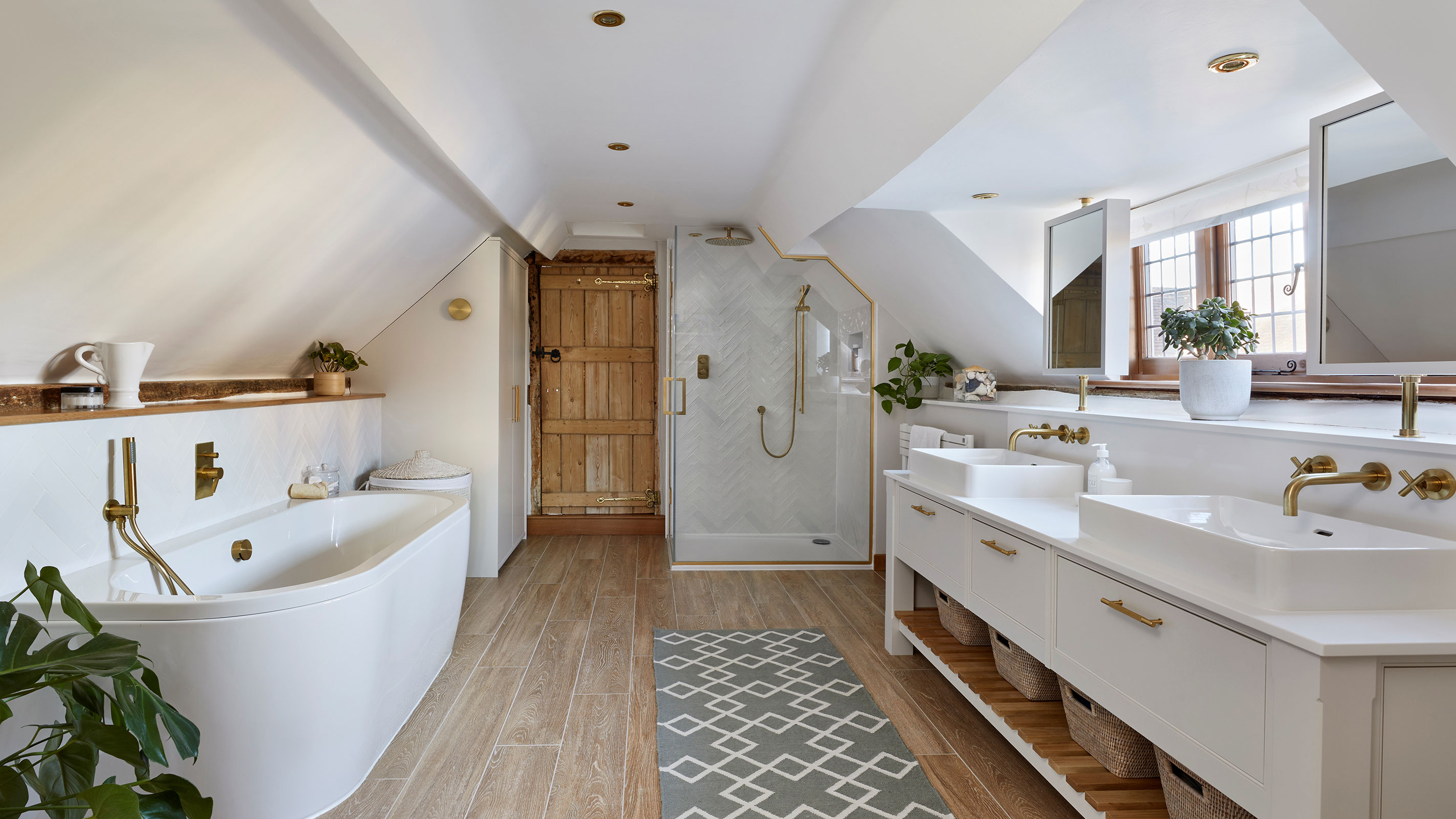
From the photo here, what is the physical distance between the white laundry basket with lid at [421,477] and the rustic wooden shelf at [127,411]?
599mm

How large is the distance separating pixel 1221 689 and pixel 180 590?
2673 mm

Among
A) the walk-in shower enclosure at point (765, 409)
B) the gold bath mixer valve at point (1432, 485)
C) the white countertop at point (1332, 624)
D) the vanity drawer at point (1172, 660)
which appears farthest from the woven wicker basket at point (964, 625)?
the walk-in shower enclosure at point (765, 409)

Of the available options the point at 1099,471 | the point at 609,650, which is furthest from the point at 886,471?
the point at 609,650

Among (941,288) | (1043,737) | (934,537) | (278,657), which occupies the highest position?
(941,288)

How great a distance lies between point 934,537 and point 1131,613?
3.83ft

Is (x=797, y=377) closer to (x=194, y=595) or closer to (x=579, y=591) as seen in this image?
(x=579, y=591)

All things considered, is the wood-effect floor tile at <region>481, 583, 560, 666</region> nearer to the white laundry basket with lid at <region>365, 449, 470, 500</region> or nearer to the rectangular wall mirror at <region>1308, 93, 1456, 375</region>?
the white laundry basket with lid at <region>365, 449, 470, 500</region>

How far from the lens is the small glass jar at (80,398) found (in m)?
2.09

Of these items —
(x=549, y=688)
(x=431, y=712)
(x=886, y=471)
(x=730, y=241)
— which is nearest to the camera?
(x=431, y=712)

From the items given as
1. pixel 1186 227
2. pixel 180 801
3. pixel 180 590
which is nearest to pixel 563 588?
pixel 180 590

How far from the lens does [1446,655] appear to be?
1.16 metres

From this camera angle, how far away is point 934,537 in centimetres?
274

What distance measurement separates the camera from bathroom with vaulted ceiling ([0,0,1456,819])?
1316 millimetres

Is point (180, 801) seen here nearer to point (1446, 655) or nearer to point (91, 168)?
point (91, 168)
